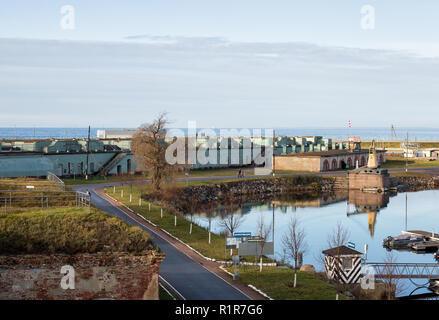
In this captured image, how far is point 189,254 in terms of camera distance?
30.3 metres

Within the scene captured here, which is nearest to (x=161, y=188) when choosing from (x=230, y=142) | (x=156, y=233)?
(x=156, y=233)

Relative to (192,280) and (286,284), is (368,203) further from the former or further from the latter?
(192,280)

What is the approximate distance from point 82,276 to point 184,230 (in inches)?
763

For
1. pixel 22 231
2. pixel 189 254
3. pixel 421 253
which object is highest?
pixel 22 231

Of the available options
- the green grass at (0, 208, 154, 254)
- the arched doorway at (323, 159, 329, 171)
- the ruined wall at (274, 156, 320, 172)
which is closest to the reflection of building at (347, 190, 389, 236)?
the ruined wall at (274, 156, 320, 172)

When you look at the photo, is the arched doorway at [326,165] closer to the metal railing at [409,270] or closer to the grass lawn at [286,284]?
the metal railing at [409,270]

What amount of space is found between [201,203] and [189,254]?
31.5 metres

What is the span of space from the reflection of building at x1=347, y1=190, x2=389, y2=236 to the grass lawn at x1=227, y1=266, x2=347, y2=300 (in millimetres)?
27351

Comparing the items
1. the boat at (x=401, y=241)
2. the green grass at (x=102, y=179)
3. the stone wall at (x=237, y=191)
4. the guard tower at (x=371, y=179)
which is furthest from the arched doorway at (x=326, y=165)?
the boat at (x=401, y=241)

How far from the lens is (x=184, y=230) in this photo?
1479 inches

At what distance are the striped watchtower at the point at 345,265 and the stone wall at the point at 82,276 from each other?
12.4 metres

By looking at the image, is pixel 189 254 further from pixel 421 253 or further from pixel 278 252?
pixel 421 253

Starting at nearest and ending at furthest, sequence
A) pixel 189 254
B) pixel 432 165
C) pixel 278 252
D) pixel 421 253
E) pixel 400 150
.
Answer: pixel 189 254, pixel 278 252, pixel 421 253, pixel 432 165, pixel 400 150

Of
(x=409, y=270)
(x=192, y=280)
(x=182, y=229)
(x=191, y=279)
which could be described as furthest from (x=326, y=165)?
(x=192, y=280)
